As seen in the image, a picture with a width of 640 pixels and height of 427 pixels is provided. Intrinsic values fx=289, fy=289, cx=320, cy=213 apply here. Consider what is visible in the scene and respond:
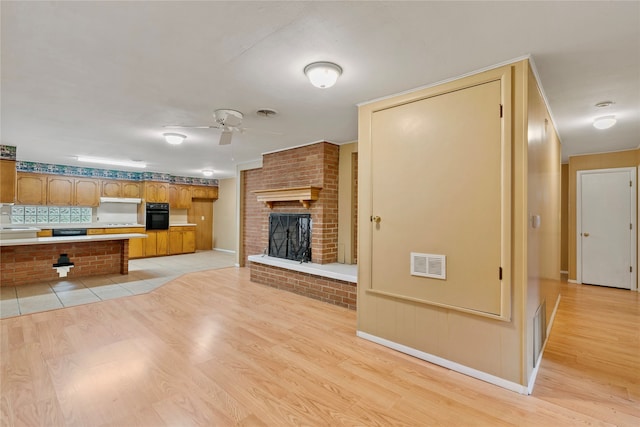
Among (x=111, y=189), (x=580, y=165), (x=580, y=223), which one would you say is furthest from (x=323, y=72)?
(x=111, y=189)

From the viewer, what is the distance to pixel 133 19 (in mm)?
1681

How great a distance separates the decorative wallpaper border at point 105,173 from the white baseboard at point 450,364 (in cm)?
757

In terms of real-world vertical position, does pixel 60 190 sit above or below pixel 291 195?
above

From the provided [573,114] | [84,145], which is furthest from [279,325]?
[84,145]

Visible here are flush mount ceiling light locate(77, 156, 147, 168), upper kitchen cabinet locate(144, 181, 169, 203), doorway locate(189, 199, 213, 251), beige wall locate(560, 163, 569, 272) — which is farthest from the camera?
doorway locate(189, 199, 213, 251)

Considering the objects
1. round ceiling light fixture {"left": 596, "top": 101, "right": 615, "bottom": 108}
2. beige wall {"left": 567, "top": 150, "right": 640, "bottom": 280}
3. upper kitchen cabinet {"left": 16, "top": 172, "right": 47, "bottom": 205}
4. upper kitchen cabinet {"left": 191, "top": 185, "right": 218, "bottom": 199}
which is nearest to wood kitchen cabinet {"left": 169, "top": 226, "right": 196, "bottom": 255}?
upper kitchen cabinet {"left": 191, "top": 185, "right": 218, "bottom": 199}

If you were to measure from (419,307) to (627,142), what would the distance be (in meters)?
4.66

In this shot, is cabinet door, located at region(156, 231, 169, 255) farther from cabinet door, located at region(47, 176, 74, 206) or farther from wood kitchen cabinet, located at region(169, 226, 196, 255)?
cabinet door, located at region(47, 176, 74, 206)

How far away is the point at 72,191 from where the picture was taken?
6.95 m

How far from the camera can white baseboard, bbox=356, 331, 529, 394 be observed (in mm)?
2072

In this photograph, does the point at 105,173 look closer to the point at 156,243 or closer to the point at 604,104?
the point at 156,243

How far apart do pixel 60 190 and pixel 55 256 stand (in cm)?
248

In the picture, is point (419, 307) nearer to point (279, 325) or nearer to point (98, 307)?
point (279, 325)

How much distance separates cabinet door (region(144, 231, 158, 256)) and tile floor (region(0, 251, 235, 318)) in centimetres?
83
